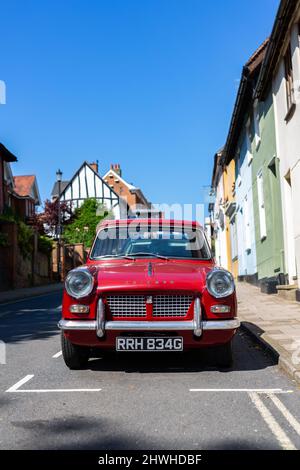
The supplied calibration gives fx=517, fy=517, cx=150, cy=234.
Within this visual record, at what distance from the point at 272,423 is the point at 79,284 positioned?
2425 millimetres

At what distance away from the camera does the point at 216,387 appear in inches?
187

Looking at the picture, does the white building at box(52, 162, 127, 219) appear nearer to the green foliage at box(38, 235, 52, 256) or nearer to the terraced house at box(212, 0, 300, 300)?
the green foliage at box(38, 235, 52, 256)

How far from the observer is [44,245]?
110ft

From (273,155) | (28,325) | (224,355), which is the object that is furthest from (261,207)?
(224,355)

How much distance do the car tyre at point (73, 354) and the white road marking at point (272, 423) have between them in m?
1.93

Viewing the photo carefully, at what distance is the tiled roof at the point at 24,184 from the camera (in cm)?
5022

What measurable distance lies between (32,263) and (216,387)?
26.3 meters

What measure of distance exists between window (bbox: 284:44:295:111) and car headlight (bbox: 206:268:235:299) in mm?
7027

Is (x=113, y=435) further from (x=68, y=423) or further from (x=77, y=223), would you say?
(x=77, y=223)

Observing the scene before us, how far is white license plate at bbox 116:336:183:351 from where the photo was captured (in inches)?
200

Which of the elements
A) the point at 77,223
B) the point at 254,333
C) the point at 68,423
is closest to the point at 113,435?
the point at 68,423

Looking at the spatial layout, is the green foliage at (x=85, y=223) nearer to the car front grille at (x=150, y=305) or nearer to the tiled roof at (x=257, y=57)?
the tiled roof at (x=257, y=57)

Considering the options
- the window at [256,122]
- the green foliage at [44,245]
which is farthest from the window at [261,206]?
the green foliage at [44,245]

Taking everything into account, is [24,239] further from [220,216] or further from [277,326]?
[277,326]
